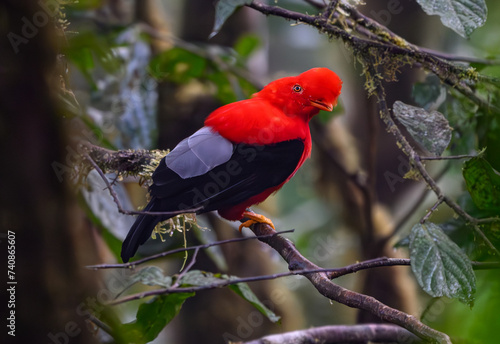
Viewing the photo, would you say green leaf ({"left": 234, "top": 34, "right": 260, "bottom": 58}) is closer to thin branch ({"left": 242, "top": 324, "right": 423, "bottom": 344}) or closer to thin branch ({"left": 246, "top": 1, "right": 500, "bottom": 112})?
thin branch ({"left": 246, "top": 1, "right": 500, "bottom": 112})

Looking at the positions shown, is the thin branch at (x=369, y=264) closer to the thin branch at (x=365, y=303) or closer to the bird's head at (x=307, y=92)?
the thin branch at (x=365, y=303)

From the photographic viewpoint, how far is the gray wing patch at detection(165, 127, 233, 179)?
53.2 inches

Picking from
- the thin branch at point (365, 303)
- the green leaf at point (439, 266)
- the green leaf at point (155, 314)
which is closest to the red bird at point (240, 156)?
the green leaf at point (155, 314)

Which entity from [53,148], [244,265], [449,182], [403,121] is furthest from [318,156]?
[53,148]

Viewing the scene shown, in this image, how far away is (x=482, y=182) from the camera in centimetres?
126

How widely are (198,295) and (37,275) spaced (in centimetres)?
202

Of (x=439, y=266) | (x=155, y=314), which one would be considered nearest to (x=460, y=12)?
(x=439, y=266)

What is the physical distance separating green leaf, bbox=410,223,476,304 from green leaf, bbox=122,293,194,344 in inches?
21.1

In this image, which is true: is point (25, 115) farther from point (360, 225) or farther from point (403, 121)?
point (360, 225)

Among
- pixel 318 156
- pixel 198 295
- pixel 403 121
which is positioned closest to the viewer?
pixel 403 121

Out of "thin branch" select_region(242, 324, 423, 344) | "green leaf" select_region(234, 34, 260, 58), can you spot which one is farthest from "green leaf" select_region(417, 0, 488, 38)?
"green leaf" select_region(234, 34, 260, 58)

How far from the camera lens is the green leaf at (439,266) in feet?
3.28

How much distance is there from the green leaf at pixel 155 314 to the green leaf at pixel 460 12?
93cm

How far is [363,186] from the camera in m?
2.36
